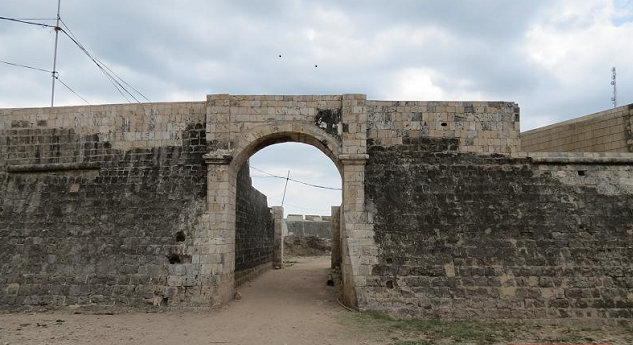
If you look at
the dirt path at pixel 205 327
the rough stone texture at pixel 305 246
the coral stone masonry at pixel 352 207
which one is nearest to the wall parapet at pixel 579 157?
the coral stone masonry at pixel 352 207

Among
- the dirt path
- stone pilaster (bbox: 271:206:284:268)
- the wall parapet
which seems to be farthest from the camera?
stone pilaster (bbox: 271:206:284:268)

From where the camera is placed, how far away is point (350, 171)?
9711 millimetres

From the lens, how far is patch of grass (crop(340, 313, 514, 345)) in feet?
24.9

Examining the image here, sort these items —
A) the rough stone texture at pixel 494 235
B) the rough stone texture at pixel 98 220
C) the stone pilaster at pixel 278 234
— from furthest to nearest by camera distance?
the stone pilaster at pixel 278 234, the rough stone texture at pixel 98 220, the rough stone texture at pixel 494 235

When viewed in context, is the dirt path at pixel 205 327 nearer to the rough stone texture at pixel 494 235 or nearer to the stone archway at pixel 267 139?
the stone archway at pixel 267 139

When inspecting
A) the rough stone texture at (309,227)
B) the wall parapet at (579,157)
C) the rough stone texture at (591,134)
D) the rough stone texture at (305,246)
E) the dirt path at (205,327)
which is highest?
the rough stone texture at (591,134)

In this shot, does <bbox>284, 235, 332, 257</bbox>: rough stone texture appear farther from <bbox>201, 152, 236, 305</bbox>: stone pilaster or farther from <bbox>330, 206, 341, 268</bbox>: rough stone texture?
<bbox>201, 152, 236, 305</bbox>: stone pilaster

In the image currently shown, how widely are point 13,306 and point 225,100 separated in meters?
6.02

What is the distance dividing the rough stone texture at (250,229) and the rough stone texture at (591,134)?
26.7ft

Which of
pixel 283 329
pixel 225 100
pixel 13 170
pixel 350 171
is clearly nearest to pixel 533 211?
pixel 350 171

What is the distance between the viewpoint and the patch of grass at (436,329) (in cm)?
758

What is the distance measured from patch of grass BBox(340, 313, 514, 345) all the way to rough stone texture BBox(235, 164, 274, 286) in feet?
15.3

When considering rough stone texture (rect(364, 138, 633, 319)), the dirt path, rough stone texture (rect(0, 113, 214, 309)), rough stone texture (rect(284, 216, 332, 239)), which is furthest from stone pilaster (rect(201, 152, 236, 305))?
rough stone texture (rect(284, 216, 332, 239))

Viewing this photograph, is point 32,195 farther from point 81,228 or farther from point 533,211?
point 533,211
